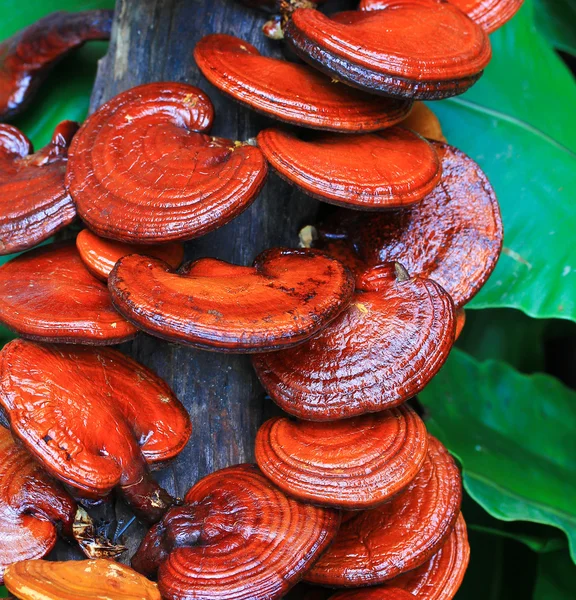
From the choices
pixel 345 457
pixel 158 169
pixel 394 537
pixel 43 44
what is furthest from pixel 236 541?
pixel 43 44

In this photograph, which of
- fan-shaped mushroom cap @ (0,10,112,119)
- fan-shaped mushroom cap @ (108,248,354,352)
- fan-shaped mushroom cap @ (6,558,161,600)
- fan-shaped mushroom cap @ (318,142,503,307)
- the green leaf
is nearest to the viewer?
fan-shaped mushroom cap @ (6,558,161,600)

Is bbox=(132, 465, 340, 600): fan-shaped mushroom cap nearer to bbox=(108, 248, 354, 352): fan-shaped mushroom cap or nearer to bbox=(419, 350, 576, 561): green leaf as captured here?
bbox=(108, 248, 354, 352): fan-shaped mushroom cap

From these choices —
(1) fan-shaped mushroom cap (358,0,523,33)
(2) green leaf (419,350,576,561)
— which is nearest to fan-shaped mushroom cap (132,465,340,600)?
(2) green leaf (419,350,576,561)

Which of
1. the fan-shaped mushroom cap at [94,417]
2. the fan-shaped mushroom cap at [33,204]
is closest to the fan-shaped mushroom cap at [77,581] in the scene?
the fan-shaped mushroom cap at [94,417]

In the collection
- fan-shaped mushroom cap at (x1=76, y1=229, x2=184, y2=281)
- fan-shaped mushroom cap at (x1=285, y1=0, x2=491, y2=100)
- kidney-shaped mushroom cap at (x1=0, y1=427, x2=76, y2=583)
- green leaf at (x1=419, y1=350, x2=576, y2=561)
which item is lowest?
green leaf at (x1=419, y1=350, x2=576, y2=561)

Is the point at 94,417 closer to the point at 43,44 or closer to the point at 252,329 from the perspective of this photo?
the point at 252,329

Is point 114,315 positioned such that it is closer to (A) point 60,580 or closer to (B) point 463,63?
(A) point 60,580
